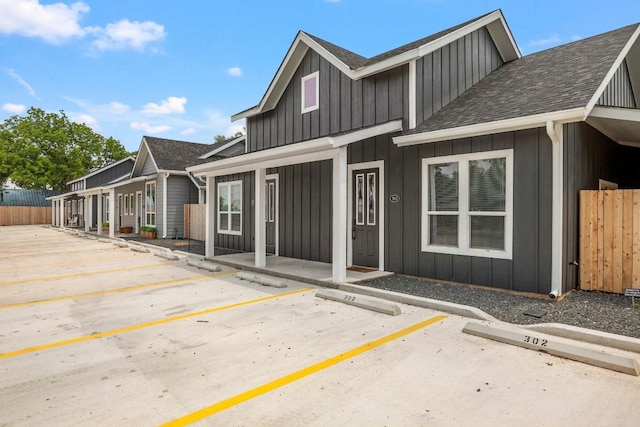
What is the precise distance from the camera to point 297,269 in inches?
325

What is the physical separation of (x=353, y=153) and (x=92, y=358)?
6.40m

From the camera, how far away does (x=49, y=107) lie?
1639 inches

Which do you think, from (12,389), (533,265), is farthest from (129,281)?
(533,265)

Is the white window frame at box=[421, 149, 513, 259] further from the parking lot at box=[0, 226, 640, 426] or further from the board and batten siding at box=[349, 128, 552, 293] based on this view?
the parking lot at box=[0, 226, 640, 426]

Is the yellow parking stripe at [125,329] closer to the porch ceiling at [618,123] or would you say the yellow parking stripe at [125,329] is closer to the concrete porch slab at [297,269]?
the concrete porch slab at [297,269]

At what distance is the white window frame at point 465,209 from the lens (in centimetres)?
610

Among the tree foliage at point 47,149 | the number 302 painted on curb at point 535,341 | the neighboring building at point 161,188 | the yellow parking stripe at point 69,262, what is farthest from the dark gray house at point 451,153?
the tree foliage at point 47,149

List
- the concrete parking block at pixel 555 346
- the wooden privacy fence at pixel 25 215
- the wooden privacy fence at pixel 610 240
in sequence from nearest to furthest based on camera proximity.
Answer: the concrete parking block at pixel 555 346 < the wooden privacy fence at pixel 610 240 < the wooden privacy fence at pixel 25 215

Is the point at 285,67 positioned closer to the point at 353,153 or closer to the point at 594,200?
the point at 353,153

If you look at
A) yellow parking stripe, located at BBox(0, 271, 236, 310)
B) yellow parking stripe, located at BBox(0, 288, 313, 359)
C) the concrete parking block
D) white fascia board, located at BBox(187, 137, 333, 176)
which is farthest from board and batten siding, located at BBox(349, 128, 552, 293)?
yellow parking stripe, located at BBox(0, 271, 236, 310)

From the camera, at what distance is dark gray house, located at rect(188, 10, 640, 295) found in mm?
5840

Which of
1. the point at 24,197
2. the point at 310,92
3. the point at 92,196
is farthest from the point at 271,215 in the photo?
the point at 24,197

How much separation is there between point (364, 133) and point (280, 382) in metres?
4.89

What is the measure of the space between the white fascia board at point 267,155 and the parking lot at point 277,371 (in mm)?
2793
